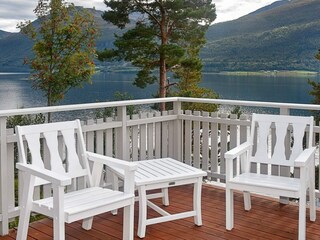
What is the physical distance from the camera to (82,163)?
3.63 meters

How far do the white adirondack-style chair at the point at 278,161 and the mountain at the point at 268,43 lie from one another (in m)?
29.9

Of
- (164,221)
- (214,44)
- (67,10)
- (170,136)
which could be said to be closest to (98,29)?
(67,10)

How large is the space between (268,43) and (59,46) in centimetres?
2574

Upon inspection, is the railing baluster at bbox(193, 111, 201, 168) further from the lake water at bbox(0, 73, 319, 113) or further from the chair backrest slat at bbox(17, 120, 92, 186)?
the lake water at bbox(0, 73, 319, 113)

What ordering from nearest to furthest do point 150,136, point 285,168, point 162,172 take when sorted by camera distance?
point 162,172
point 285,168
point 150,136

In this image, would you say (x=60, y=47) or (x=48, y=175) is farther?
(x=60, y=47)

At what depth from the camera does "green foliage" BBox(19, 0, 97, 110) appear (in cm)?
2025

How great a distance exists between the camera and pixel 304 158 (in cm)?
325

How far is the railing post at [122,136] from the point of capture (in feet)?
14.1

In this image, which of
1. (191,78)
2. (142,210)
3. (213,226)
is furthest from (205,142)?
(191,78)

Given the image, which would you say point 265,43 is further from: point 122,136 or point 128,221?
point 128,221

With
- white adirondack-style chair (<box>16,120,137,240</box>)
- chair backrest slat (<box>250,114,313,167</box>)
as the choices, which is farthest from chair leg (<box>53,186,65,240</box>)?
chair backrest slat (<box>250,114,313,167</box>)

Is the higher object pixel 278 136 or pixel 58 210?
→ pixel 278 136

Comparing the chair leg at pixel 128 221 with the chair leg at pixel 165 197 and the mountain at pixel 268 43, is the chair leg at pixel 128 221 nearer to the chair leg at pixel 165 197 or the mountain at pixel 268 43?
the chair leg at pixel 165 197
